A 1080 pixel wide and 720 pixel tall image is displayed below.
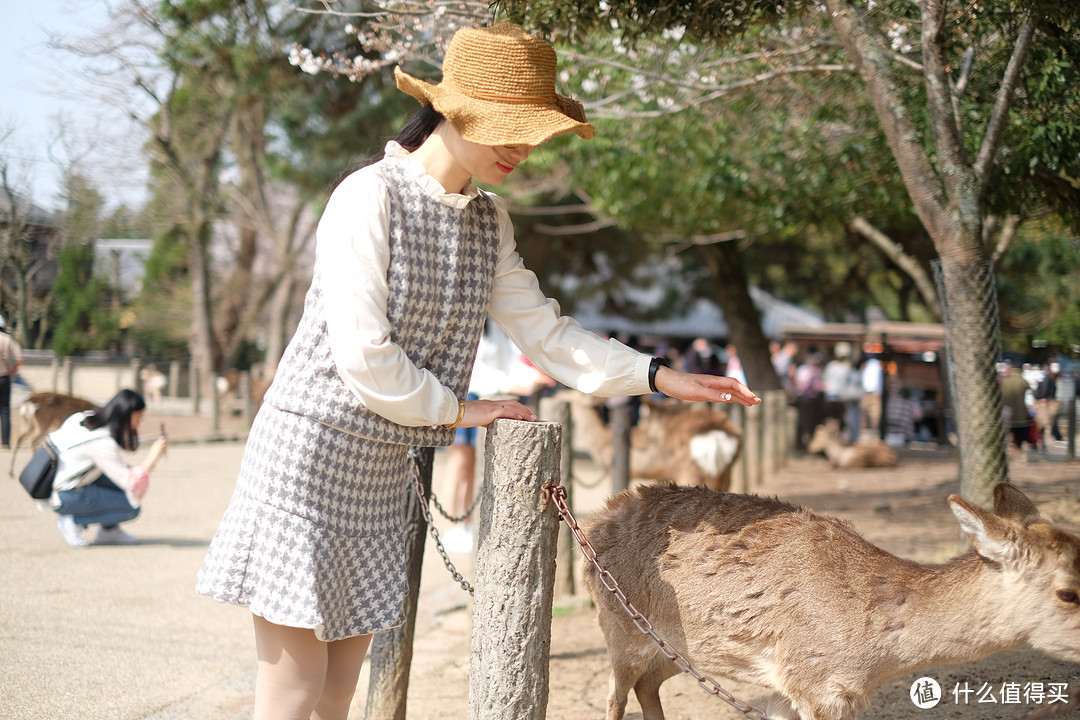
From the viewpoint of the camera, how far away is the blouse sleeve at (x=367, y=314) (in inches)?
81.7

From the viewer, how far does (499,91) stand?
7.53 feet

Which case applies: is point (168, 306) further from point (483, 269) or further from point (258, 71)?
point (483, 269)

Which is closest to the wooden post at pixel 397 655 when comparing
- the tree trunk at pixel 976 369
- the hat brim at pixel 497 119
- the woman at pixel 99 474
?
the hat brim at pixel 497 119

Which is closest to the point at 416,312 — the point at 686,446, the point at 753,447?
the point at 686,446

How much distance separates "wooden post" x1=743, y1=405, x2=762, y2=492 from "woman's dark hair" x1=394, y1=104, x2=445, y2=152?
9354mm

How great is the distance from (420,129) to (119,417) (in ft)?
18.1

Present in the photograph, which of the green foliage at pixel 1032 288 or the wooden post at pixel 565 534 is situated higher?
the green foliage at pixel 1032 288

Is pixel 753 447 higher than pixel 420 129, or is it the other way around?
pixel 420 129

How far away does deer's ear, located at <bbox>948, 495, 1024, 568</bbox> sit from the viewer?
8.83 ft

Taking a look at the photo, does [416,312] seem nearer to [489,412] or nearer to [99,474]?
[489,412]

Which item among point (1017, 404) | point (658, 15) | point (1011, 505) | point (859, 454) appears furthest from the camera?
point (859, 454)

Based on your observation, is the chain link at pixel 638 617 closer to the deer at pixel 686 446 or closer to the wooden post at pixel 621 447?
the wooden post at pixel 621 447

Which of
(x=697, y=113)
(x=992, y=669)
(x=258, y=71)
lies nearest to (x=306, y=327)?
(x=992, y=669)

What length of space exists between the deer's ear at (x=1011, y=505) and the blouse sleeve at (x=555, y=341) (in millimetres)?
1373
